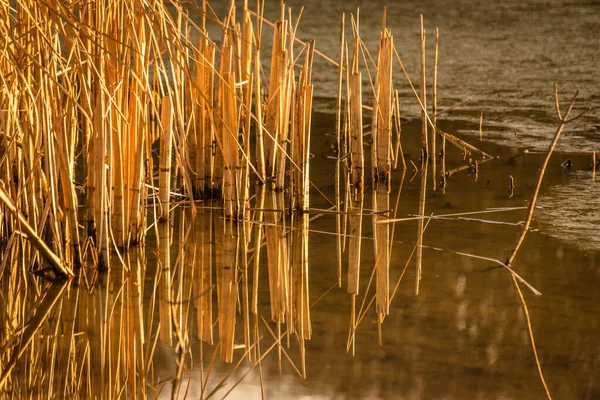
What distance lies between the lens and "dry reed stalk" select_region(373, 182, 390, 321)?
9.79 ft

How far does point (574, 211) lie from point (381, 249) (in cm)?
105

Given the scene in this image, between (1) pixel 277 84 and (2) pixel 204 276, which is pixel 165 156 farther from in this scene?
(1) pixel 277 84

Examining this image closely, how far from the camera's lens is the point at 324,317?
2836 millimetres

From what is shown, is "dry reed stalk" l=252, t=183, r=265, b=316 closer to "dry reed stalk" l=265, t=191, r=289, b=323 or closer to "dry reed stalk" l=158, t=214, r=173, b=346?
"dry reed stalk" l=265, t=191, r=289, b=323

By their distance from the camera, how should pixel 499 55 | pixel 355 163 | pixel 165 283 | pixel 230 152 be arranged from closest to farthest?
pixel 165 283 → pixel 230 152 → pixel 355 163 → pixel 499 55

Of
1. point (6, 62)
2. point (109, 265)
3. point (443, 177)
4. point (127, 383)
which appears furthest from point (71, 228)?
point (443, 177)

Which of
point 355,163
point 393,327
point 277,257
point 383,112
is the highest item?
point 383,112

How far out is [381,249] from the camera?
3514mm

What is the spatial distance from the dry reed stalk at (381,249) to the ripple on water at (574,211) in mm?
660

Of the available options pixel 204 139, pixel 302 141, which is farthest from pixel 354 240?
pixel 204 139

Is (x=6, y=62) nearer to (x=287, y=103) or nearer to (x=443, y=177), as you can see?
(x=287, y=103)

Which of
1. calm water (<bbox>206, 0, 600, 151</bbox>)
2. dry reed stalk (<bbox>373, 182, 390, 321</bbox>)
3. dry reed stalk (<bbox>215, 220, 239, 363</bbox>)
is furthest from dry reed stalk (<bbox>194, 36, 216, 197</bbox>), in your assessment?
calm water (<bbox>206, 0, 600, 151</bbox>)

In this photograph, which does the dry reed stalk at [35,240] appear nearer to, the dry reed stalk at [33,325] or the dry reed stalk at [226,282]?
the dry reed stalk at [33,325]

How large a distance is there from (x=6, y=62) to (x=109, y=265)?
0.74 m
